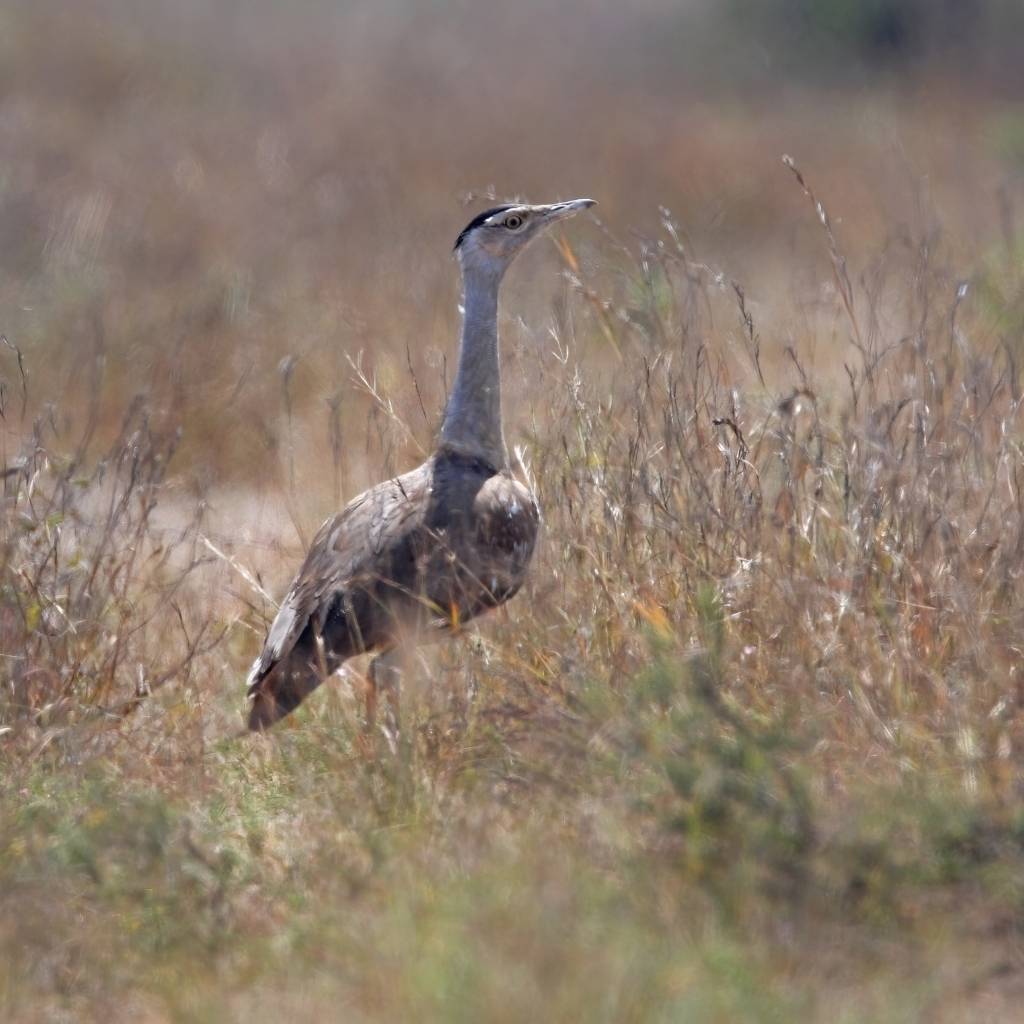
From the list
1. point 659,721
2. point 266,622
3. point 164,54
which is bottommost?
point 266,622

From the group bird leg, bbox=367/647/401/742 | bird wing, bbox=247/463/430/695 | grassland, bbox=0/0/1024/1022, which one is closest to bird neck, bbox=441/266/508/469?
grassland, bbox=0/0/1024/1022

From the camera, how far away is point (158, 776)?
12.8ft

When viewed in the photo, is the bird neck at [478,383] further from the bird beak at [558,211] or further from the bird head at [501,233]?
the bird beak at [558,211]

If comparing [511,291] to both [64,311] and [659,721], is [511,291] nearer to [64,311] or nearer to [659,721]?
[64,311]

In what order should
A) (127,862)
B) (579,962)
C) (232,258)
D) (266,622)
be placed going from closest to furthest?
(579,962) < (127,862) < (266,622) < (232,258)

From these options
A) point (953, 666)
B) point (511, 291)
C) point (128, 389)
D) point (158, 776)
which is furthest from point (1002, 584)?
point (128, 389)

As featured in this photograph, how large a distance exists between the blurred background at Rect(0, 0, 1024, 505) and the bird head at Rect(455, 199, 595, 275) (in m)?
0.27

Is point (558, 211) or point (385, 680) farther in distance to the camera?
point (558, 211)

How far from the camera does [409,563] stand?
14.4ft

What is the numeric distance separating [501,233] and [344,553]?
121 cm

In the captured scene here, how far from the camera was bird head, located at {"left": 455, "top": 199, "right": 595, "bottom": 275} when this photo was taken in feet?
16.6

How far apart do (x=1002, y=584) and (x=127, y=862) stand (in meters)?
2.01

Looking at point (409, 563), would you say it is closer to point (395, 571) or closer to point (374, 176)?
point (395, 571)

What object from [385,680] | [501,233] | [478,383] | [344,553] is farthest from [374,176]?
[385,680]
